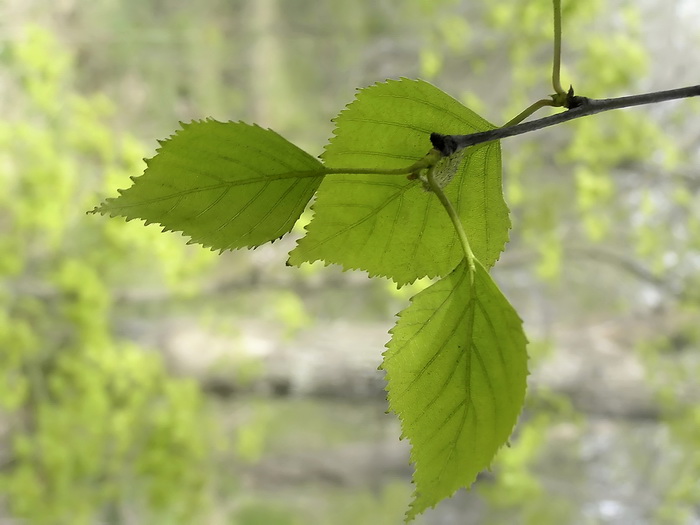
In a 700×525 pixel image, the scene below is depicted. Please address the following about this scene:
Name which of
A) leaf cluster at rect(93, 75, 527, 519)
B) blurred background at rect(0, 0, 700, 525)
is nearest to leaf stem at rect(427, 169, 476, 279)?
leaf cluster at rect(93, 75, 527, 519)

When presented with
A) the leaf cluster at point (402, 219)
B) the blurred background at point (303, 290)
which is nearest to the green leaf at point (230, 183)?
the leaf cluster at point (402, 219)

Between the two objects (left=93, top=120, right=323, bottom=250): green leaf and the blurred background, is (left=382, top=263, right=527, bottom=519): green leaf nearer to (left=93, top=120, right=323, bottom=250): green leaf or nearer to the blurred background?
(left=93, top=120, right=323, bottom=250): green leaf

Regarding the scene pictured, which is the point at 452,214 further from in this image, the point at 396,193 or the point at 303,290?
the point at 303,290

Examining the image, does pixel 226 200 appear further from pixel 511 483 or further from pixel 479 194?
pixel 511 483

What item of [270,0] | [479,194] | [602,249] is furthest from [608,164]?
[479,194]

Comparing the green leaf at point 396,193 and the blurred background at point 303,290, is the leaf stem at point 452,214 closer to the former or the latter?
the green leaf at point 396,193

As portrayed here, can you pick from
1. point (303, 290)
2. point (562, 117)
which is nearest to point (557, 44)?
point (562, 117)
